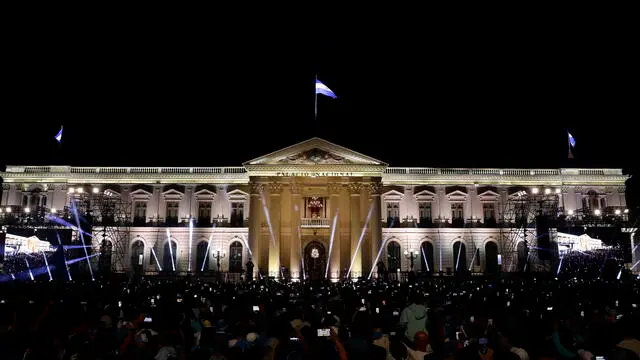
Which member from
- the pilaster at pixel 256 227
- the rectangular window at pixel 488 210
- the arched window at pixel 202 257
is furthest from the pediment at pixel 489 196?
the arched window at pixel 202 257

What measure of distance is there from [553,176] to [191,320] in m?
47.8

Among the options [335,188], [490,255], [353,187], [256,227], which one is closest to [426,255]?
[490,255]

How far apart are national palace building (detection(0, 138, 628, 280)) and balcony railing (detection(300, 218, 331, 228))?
9 cm

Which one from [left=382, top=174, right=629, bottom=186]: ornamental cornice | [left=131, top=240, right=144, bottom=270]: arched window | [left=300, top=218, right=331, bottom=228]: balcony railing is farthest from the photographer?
[left=382, top=174, right=629, bottom=186]: ornamental cornice

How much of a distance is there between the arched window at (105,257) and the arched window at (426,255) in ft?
94.0

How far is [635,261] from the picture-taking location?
49.7 meters

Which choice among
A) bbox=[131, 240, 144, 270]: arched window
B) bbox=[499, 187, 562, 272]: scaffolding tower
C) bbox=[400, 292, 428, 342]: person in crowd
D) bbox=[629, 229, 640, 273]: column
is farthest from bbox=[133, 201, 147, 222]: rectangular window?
bbox=[629, 229, 640, 273]: column

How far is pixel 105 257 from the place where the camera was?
4644 centimetres

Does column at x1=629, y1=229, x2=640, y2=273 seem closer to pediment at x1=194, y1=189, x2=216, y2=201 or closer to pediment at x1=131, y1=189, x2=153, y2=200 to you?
pediment at x1=194, y1=189, x2=216, y2=201

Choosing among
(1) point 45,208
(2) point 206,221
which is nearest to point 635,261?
(2) point 206,221

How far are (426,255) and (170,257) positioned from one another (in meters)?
25.1

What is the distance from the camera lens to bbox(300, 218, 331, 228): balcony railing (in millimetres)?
48500

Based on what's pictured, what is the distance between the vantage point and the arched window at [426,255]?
5100 cm

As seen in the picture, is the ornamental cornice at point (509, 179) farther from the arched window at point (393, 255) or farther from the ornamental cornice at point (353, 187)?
the arched window at point (393, 255)
